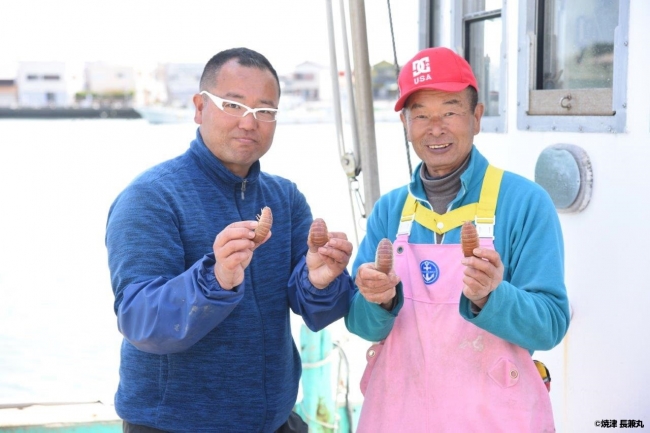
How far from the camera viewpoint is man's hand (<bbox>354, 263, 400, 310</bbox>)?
221cm

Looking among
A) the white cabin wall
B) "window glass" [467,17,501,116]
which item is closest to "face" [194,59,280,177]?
the white cabin wall

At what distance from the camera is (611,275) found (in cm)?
311

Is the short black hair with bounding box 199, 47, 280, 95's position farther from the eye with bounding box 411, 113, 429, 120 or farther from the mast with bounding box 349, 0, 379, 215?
the mast with bounding box 349, 0, 379, 215

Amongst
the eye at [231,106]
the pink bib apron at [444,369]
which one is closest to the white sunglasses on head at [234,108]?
the eye at [231,106]

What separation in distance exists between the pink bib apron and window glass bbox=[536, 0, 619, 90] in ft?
4.38

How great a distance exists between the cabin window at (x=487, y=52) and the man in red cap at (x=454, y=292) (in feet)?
4.91

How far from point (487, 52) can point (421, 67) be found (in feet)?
6.47

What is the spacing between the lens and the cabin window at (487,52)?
3980mm

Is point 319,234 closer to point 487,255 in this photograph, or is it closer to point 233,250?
point 233,250

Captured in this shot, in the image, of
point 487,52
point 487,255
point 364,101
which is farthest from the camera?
point 487,52

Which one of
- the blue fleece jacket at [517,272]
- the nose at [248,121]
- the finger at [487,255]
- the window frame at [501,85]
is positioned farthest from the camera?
the window frame at [501,85]

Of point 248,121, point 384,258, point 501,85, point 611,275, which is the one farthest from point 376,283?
point 501,85

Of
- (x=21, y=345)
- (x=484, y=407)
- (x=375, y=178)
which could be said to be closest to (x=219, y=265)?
(x=484, y=407)

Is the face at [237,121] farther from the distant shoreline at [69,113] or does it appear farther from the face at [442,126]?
the distant shoreline at [69,113]
